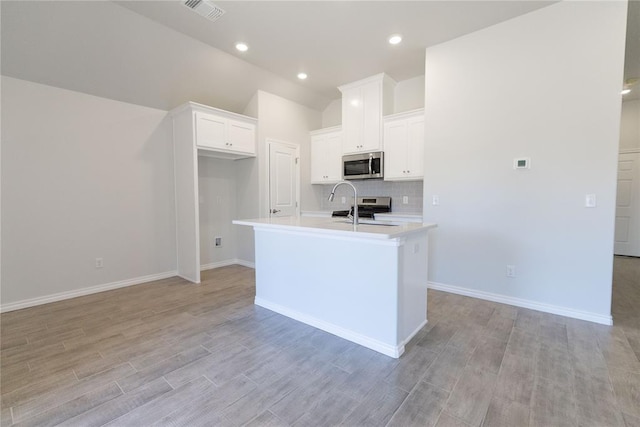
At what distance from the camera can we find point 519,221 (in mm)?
3033

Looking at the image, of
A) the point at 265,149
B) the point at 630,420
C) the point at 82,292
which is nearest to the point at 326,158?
the point at 265,149

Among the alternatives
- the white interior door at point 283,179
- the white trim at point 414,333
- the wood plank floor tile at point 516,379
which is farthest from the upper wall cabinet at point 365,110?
the wood plank floor tile at point 516,379

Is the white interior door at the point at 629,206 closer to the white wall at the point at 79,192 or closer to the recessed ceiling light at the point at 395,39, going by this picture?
the recessed ceiling light at the point at 395,39

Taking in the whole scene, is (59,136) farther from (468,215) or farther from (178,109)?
(468,215)

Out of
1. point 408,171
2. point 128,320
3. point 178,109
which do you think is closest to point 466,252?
point 408,171

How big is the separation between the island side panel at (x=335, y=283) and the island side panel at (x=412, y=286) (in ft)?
0.38

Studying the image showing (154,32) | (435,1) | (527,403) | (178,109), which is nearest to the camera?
(527,403)

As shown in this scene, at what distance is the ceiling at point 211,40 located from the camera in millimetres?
2752

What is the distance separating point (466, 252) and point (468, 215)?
45 cm

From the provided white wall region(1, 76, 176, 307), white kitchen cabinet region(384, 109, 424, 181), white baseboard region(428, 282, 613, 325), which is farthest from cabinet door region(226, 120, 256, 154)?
white baseboard region(428, 282, 613, 325)

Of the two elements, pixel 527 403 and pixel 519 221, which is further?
pixel 519 221

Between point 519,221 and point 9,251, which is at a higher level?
point 519,221

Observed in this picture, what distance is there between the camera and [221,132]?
13.7ft

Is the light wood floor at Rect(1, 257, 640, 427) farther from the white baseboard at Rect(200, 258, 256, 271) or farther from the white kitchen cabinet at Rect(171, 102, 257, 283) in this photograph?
the white baseboard at Rect(200, 258, 256, 271)
